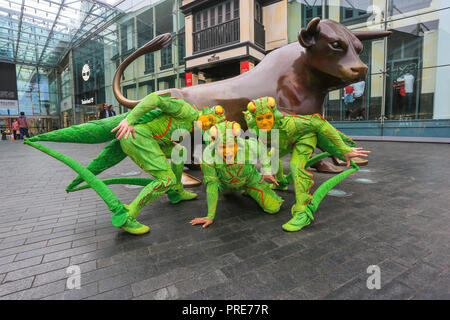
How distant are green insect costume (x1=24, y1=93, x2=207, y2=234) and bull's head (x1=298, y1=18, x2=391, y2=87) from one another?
183 cm

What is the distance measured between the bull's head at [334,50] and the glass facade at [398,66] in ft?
30.7

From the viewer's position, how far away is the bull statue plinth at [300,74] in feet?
10.3

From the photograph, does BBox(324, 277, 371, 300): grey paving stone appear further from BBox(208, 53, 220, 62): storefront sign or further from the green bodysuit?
BBox(208, 53, 220, 62): storefront sign

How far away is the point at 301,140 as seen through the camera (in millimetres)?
2691

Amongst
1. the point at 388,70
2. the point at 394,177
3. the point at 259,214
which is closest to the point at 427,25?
the point at 388,70

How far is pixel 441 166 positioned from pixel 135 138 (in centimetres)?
576

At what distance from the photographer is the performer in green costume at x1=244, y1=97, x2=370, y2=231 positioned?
8.02ft

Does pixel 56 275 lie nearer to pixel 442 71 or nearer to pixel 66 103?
pixel 442 71

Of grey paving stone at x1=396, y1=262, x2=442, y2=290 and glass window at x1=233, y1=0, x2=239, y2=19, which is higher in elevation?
glass window at x1=233, y1=0, x2=239, y2=19

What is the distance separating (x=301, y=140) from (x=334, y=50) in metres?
1.32

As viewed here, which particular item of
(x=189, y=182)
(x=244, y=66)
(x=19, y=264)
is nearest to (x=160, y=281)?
(x=19, y=264)

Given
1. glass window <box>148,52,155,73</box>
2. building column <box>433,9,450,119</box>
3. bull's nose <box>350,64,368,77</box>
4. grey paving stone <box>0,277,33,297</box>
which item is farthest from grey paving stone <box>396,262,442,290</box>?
glass window <box>148,52,155,73</box>

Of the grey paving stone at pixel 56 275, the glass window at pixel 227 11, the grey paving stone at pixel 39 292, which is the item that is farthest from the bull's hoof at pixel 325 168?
the glass window at pixel 227 11
